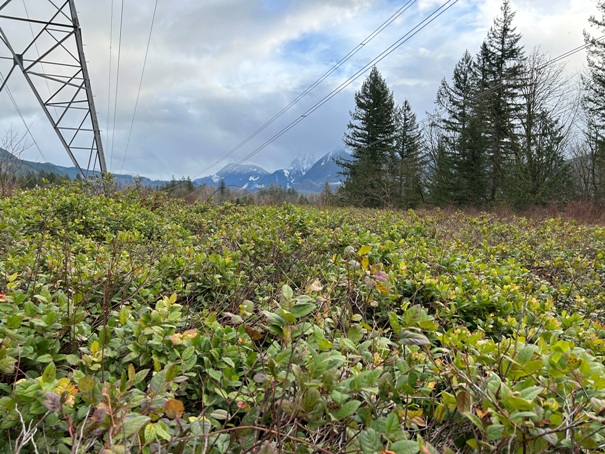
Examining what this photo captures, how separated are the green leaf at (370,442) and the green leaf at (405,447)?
1.2 inches

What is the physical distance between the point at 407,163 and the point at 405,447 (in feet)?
81.8

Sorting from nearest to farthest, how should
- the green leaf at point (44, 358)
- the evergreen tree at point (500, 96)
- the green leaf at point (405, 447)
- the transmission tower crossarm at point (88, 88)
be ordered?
1. the green leaf at point (405, 447)
2. the green leaf at point (44, 358)
3. the transmission tower crossarm at point (88, 88)
4. the evergreen tree at point (500, 96)

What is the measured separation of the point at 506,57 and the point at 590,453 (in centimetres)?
2548

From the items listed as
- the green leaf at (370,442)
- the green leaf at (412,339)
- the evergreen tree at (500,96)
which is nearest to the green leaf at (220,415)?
the green leaf at (370,442)

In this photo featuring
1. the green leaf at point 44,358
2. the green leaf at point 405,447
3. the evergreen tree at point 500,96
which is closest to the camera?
the green leaf at point 405,447

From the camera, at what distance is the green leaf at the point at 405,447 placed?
33.5 inches

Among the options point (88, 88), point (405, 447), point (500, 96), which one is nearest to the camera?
point (405, 447)

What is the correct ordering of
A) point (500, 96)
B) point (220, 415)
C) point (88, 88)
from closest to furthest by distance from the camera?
1. point (220, 415)
2. point (88, 88)
3. point (500, 96)

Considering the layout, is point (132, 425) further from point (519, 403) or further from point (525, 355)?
point (525, 355)

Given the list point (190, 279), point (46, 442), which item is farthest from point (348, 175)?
point (46, 442)

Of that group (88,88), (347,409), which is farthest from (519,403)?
(88,88)

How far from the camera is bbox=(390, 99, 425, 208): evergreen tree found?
23766mm

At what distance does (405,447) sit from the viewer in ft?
2.81

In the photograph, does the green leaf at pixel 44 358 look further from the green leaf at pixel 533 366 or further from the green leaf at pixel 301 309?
the green leaf at pixel 533 366
